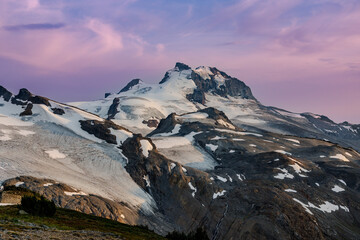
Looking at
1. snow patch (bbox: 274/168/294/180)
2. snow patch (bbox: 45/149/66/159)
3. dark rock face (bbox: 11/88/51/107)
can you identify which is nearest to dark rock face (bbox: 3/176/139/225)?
snow patch (bbox: 45/149/66/159)

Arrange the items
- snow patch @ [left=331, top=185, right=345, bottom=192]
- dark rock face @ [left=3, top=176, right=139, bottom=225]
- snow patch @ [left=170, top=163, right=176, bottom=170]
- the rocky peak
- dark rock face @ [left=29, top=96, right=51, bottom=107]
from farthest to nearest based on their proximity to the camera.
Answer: the rocky peak < dark rock face @ [left=29, top=96, right=51, bottom=107] < snow patch @ [left=331, top=185, right=345, bottom=192] < snow patch @ [left=170, top=163, right=176, bottom=170] < dark rock face @ [left=3, top=176, right=139, bottom=225]

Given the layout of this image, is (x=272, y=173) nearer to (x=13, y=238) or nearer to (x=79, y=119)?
(x=79, y=119)

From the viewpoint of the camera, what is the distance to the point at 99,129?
15650 centimetres

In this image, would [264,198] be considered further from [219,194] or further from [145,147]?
[145,147]

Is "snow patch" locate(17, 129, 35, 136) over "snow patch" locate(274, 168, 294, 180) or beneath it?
beneath

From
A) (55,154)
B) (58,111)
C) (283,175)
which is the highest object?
(283,175)

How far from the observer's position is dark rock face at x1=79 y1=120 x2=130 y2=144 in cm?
15338

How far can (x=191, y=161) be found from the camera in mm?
179500

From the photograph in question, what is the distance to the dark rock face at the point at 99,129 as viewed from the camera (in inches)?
6038

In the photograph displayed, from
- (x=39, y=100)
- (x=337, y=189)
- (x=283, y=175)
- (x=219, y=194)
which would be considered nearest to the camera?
(x=219, y=194)

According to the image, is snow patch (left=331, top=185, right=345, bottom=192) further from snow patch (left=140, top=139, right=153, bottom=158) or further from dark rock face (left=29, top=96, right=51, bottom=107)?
dark rock face (left=29, top=96, right=51, bottom=107)

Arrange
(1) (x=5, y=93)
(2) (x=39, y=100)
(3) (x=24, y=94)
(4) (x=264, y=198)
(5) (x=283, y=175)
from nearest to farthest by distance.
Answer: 1. (4) (x=264, y=198)
2. (5) (x=283, y=175)
3. (2) (x=39, y=100)
4. (1) (x=5, y=93)
5. (3) (x=24, y=94)

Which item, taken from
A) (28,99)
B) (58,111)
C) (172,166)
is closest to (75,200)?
(172,166)

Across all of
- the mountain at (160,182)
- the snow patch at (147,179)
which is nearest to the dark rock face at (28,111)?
the mountain at (160,182)
